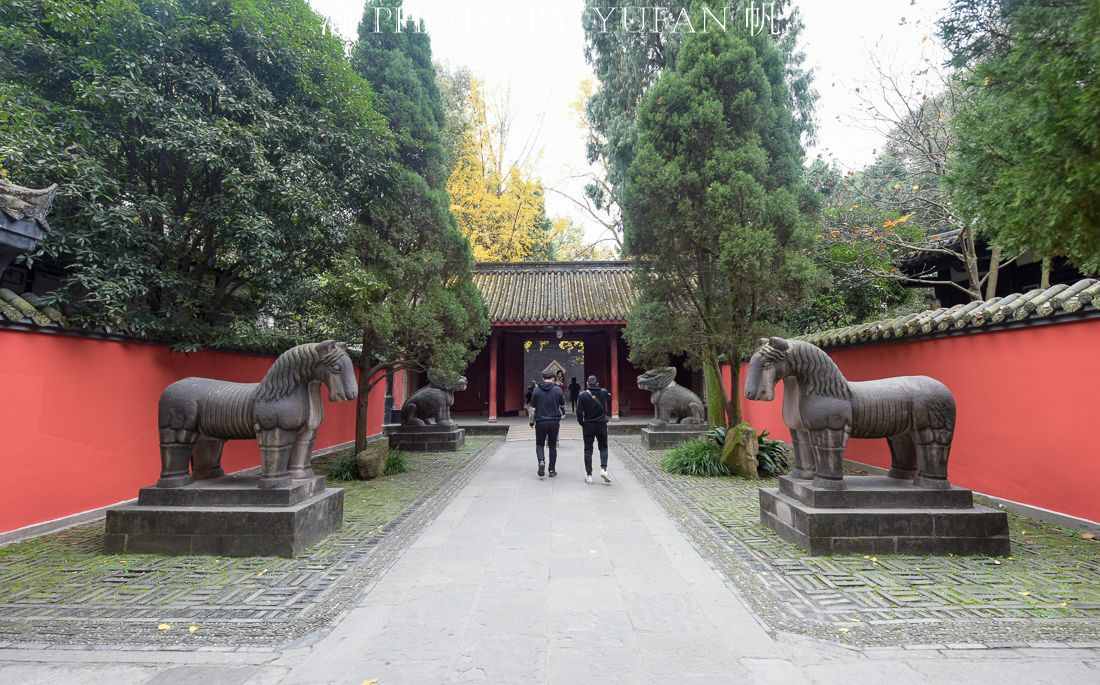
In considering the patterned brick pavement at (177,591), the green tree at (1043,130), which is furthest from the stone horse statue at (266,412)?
the green tree at (1043,130)

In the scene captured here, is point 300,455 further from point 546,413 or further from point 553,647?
point 546,413

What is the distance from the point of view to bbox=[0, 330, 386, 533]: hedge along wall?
186 inches

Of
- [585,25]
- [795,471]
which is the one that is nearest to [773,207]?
[795,471]

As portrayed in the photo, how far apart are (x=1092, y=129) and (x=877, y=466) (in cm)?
691

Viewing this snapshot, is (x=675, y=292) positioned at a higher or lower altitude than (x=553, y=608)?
higher

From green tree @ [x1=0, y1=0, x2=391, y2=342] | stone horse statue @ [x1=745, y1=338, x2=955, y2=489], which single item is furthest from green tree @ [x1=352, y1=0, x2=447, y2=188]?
stone horse statue @ [x1=745, y1=338, x2=955, y2=489]

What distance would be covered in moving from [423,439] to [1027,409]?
31.8ft

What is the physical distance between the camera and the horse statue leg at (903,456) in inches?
186

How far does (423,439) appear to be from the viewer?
11.0 meters

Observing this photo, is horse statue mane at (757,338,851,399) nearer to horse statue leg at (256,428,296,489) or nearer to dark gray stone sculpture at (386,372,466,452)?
horse statue leg at (256,428,296,489)

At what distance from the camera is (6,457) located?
15.2 feet

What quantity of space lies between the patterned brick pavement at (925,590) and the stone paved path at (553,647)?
0.17 meters

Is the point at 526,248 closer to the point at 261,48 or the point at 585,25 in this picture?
the point at 585,25

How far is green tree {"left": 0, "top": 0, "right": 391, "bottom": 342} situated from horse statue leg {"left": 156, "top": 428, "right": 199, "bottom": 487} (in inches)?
63.4
